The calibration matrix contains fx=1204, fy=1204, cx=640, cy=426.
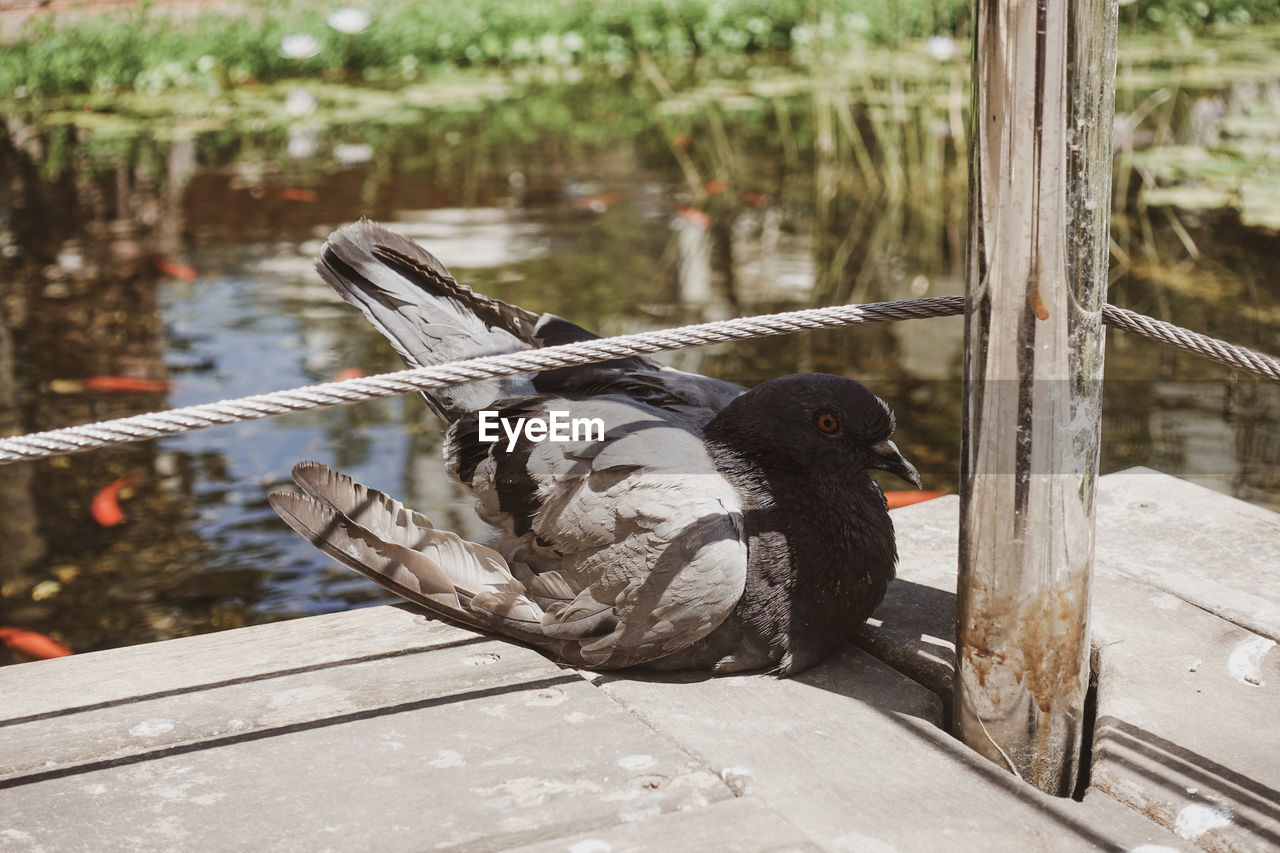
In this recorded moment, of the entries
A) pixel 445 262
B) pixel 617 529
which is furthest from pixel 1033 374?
Answer: pixel 445 262

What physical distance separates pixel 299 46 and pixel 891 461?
28.1 ft

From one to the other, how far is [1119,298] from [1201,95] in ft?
11.1

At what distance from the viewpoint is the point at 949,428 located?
475 cm

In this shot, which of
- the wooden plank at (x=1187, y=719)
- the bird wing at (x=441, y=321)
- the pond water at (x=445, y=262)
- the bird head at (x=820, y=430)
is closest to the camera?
the wooden plank at (x=1187, y=719)

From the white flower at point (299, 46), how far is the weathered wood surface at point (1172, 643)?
319 inches

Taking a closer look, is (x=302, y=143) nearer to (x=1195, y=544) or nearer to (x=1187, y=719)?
(x=1195, y=544)

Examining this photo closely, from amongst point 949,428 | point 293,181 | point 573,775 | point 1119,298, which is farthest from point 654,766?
point 293,181

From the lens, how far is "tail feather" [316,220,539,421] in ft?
9.96

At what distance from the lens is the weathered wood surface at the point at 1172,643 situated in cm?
209

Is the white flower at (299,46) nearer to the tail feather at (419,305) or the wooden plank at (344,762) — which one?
the tail feather at (419,305)

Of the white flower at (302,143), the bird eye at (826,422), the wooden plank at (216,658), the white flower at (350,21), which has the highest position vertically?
the white flower at (350,21)

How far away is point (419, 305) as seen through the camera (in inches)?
121

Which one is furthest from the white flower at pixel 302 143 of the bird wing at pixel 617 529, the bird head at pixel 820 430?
the bird head at pixel 820 430

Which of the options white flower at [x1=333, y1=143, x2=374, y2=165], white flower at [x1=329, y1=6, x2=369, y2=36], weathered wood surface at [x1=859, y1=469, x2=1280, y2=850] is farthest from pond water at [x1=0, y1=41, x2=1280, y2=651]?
weathered wood surface at [x1=859, y1=469, x2=1280, y2=850]
